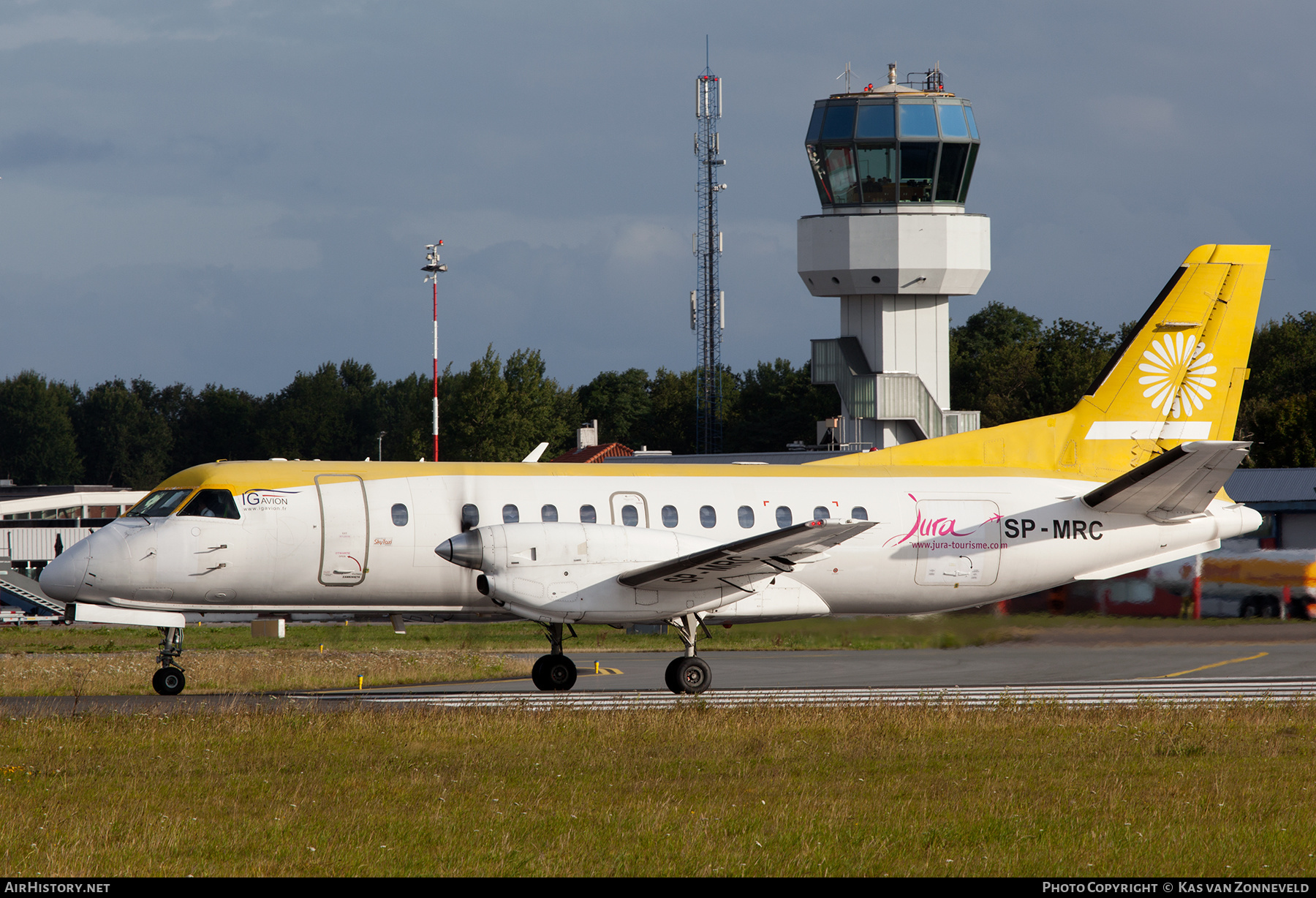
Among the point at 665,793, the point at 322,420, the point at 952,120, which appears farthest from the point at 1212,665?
the point at 322,420

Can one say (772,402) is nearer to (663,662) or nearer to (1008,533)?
(663,662)

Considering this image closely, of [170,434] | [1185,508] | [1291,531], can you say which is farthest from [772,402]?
[1185,508]

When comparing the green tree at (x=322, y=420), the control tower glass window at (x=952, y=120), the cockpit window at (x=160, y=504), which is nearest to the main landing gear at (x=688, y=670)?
the cockpit window at (x=160, y=504)

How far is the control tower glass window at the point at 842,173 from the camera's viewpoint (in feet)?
183

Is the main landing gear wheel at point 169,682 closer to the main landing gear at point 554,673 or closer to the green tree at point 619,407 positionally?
the main landing gear at point 554,673

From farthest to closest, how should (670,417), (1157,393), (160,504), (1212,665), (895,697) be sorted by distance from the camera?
(670,417) → (1212,665) → (1157,393) → (895,697) → (160,504)

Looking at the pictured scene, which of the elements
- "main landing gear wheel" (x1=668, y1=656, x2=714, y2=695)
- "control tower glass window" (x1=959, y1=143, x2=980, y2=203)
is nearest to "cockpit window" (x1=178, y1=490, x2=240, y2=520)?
"main landing gear wheel" (x1=668, y1=656, x2=714, y2=695)

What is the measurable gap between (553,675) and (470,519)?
3026 millimetres

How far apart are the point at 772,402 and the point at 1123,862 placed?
82977mm

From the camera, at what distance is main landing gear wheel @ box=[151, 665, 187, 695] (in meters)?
20.3

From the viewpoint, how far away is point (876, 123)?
181ft

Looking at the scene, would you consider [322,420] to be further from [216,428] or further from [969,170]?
[969,170]

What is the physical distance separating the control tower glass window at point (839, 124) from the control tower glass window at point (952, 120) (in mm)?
3539

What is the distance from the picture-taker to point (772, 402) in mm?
92812
